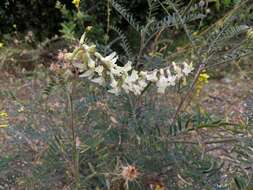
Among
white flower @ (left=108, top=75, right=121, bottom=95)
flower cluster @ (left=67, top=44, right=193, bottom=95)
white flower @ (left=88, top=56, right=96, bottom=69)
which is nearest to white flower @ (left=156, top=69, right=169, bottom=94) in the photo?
flower cluster @ (left=67, top=44, right=193, bottom=95)

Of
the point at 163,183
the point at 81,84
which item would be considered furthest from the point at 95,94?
the point at 163,183

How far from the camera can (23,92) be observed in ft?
10.8

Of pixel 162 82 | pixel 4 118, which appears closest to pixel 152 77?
pixel 162 82

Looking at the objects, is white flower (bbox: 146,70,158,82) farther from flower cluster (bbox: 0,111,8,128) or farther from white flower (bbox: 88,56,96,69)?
flower cluster (bbox: 0,111,8,128)

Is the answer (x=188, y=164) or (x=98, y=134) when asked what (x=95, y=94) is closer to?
(x=98, y=134)

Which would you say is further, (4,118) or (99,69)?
(4,118)

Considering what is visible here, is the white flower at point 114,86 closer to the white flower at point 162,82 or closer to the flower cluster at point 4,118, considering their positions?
the white flower at point 162,82

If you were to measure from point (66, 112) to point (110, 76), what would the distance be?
8.1 inches

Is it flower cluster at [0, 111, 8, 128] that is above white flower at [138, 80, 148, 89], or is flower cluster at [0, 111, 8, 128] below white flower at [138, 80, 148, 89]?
below

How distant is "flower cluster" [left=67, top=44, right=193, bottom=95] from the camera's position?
4.07ft

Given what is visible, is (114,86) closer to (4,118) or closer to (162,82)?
(162,82)

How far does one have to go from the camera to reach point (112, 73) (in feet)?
4.22

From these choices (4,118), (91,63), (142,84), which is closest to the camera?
(91,63)

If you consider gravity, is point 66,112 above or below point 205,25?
below
